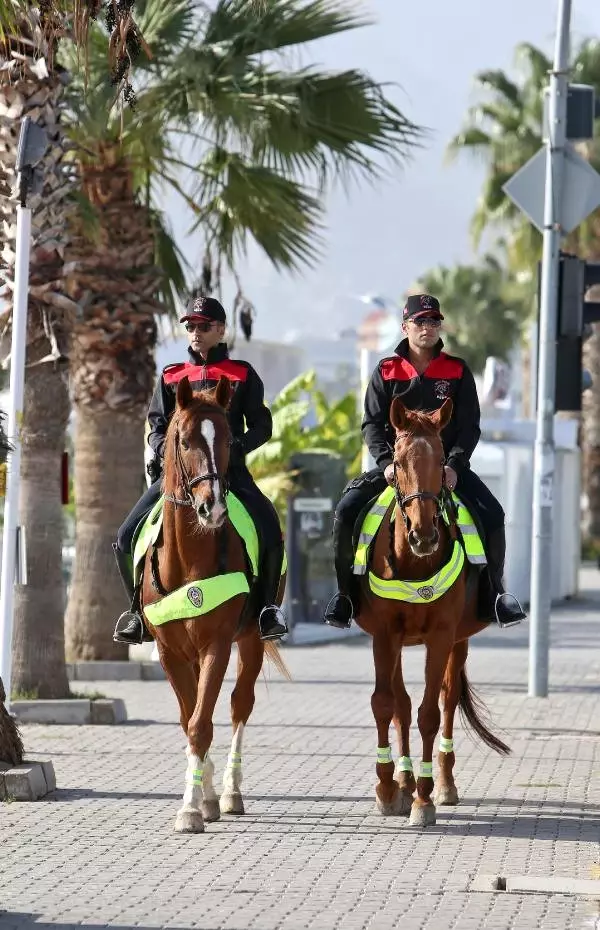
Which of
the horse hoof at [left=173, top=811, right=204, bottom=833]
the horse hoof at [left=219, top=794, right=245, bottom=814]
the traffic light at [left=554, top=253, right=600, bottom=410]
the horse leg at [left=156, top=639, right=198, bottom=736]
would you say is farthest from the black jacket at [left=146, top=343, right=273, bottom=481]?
the traffic light at [left=554, top=253, right=600, bottom=410]

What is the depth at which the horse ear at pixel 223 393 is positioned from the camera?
9602mm

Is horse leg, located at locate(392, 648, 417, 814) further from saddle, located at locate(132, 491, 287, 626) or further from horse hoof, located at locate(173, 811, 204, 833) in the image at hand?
horse hoof, located at locate(173, 811, 204, 833)

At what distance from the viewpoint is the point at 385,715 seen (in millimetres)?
10242

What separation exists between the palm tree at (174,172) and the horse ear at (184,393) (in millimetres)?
7655

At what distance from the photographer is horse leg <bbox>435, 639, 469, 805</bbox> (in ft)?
34.9

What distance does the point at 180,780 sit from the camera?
11.6 meters

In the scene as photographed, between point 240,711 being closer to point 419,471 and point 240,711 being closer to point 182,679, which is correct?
point 182,679

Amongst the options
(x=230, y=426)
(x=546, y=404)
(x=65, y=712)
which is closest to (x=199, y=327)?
(x=230, y=426)

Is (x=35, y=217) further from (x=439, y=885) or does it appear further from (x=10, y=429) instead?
(x=439, y=885)

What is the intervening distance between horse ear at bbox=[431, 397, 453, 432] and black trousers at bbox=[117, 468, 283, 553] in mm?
1066

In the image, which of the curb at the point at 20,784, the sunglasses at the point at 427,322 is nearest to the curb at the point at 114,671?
the curb at the point at 20,784

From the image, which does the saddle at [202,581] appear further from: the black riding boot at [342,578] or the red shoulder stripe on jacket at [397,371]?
the red shoulder stripe on jacket at [397,371]

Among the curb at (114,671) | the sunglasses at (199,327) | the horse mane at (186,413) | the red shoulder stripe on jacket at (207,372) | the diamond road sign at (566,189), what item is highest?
the diamond road sign at (566,189)

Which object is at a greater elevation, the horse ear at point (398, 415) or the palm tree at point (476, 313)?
the palm tree at point (476, 313)
